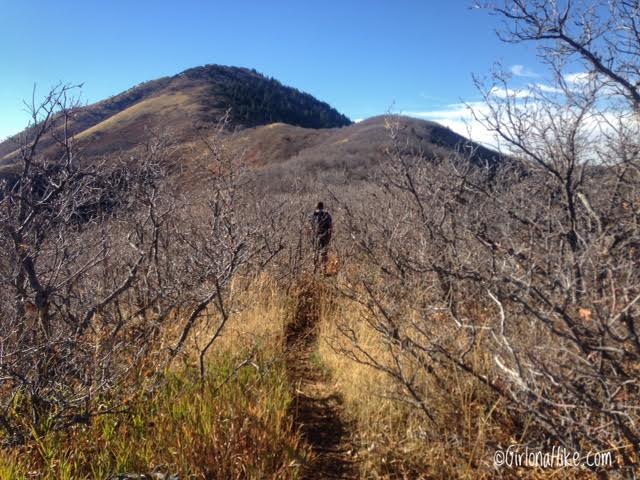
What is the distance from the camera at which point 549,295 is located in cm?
237

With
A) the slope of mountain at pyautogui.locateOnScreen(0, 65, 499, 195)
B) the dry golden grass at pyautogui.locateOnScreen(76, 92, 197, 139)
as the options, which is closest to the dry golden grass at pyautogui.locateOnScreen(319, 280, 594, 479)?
the slope of mountain at pyautogui.locateOnScreen(0, 65, 499, 195)

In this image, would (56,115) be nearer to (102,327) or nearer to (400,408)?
(102,327)

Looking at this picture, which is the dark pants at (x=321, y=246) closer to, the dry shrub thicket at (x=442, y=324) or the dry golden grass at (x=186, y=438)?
the dry shrub thicket at (x=442, y=324)

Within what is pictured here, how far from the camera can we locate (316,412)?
3.60 m

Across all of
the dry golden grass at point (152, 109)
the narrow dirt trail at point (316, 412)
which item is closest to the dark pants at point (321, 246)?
the narrow dirt trail at point (316, 412)

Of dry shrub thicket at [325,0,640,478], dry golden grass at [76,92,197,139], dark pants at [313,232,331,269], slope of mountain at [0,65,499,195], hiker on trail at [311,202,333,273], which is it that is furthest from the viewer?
dry golden grass at [76,92,197,139]

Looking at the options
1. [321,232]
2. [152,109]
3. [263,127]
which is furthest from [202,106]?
Result: [321,232]

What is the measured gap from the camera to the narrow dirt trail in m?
2.89

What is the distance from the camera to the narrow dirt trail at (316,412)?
2887mm

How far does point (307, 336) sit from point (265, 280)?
1.05 m

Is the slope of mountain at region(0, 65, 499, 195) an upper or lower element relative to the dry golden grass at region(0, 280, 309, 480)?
upper

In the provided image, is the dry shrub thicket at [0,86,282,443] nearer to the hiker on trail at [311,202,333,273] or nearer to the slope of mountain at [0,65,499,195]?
the slope of mountain at [0,65,499,195]

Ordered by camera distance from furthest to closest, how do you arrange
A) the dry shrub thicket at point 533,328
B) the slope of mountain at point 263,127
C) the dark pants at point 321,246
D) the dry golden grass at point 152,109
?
the dry golden grass at point 152,109 < the slope of mountain at point 263,127 < the dark pants at point 321,246 < the dry shrub thicket at point 533,328

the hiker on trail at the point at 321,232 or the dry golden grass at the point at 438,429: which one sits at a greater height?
the hiker on trail at the point at 321,232
